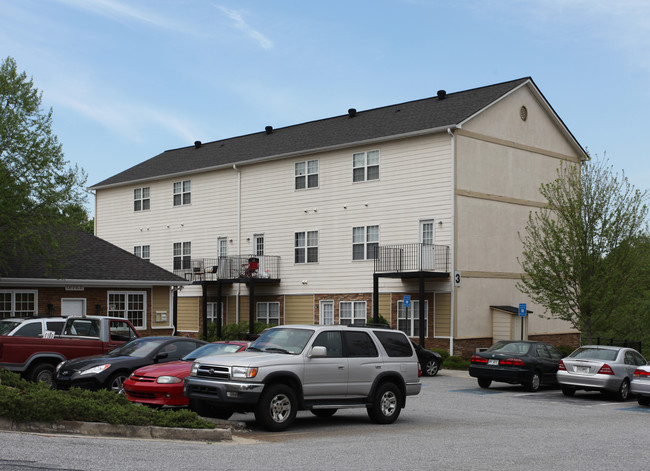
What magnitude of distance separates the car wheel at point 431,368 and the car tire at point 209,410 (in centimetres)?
1447

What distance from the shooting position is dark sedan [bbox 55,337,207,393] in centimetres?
1667

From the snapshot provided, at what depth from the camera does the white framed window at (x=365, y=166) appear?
1451 inches

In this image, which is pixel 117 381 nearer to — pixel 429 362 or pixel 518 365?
pixel 518 365

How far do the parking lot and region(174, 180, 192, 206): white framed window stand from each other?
28.8 metres

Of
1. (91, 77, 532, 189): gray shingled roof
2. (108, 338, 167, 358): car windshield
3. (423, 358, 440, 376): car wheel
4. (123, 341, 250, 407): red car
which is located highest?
(91, 77, 532, 189): gray shingled roof

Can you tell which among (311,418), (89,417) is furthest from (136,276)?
(89,417)

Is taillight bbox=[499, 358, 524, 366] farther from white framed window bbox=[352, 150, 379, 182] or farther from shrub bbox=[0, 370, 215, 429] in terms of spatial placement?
white framed window bbox=[352, 150, 379, 182]

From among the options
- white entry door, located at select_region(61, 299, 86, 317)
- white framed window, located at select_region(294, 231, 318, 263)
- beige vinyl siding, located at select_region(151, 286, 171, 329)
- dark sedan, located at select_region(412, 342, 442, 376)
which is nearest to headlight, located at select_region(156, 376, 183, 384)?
dark sedan, located at select_region(412, 342, 442, 376)

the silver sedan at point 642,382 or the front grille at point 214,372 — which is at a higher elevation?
the front grille at point 214,372

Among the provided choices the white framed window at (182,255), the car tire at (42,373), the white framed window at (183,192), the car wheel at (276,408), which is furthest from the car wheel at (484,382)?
the white framed window at (183,192)

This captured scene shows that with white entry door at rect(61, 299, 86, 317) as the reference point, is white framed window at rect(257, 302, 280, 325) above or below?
below

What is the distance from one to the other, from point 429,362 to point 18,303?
580 inches

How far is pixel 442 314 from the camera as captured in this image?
33.9 m

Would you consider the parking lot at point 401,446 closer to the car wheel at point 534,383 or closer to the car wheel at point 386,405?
the car wheel at point 386,405
